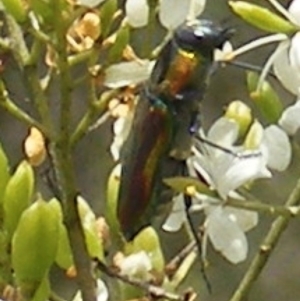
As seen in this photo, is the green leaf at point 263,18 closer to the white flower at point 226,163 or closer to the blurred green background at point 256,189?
the white flower at point 226,163

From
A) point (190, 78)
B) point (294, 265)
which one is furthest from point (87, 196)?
point (190, 78)

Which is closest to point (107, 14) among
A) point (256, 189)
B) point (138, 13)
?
point (138, 13)

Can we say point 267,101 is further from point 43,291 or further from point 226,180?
point 43,291

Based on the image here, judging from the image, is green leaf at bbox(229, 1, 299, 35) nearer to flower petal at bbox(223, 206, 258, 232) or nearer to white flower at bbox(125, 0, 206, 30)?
white flower at bbox(125, 0, 206, 30)

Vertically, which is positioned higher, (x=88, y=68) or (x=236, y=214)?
(x=88, y=68)

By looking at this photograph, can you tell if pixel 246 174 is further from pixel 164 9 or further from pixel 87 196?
pixel 87 196

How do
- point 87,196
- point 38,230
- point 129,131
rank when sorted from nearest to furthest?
point 38,230 < point 129,131 < point 87,196
